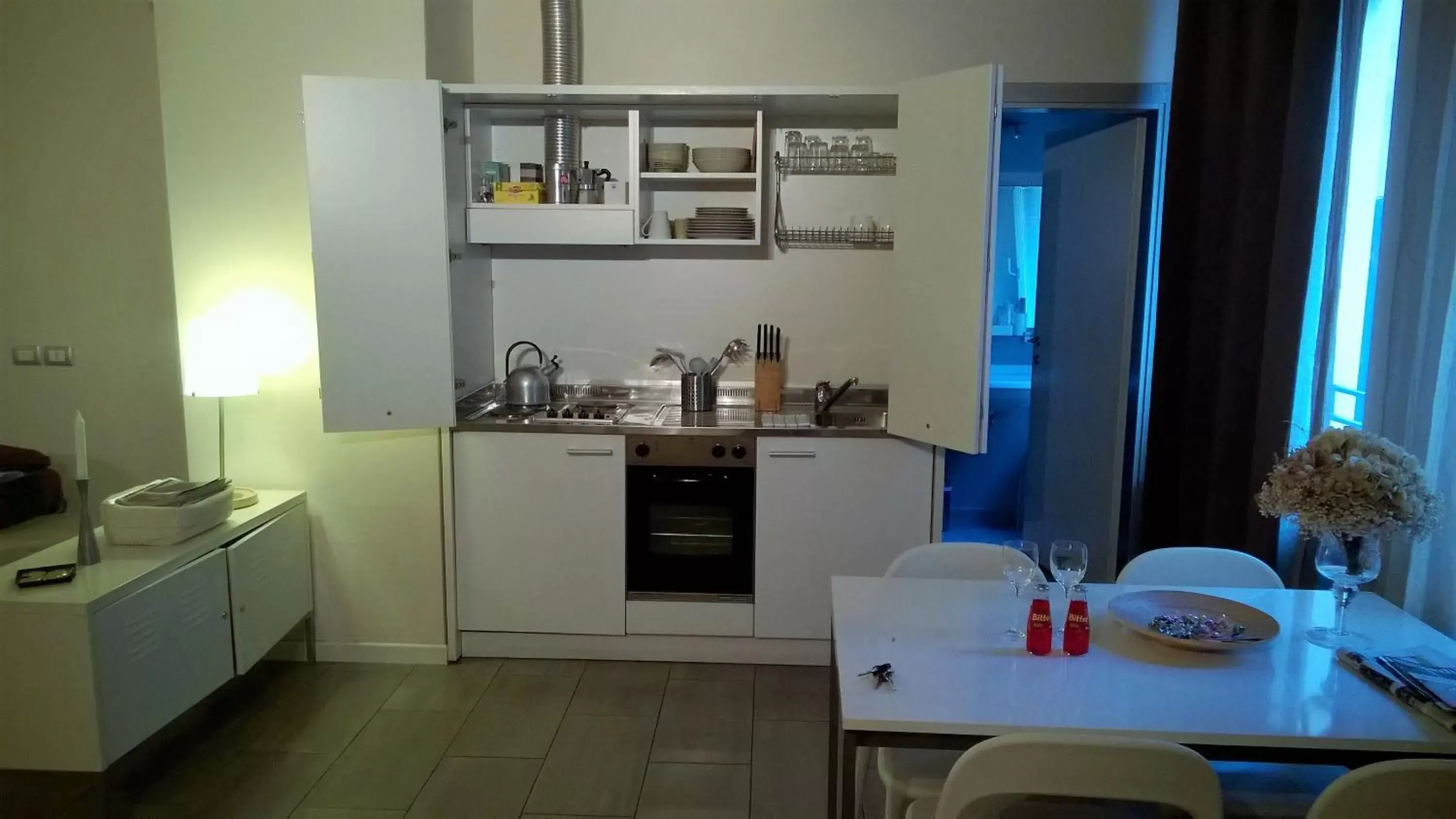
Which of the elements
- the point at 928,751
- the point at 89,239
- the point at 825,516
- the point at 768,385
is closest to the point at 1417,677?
the point at 928,751

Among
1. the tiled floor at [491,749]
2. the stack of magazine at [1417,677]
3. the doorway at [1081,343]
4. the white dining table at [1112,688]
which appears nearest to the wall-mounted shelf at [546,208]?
the doorway at [1081,343]

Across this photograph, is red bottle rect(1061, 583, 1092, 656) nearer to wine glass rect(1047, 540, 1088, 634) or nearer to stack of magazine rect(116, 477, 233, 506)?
→ wine glass rect(1047, 540, 1088, 634)

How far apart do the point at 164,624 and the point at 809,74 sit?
9.79 feet

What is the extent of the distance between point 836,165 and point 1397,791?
9.56 feet

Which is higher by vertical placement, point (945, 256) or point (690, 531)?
point (945, 256)

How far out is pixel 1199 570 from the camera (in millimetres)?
2348

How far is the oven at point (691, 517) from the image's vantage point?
3.31m

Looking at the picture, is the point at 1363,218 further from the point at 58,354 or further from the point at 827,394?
the point at 58,354

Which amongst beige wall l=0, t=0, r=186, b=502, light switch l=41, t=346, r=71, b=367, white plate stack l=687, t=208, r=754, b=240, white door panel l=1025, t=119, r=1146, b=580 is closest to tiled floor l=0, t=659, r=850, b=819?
white door panel l=1025, t=119, r=1146, b=580

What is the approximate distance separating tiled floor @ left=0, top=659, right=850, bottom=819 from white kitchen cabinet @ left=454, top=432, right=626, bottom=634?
0.21 m

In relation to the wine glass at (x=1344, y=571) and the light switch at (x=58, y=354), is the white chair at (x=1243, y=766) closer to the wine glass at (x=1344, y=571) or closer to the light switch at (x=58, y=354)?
the wine glass at (x=1344, y=571)

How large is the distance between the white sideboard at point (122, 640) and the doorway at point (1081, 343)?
8.98 ft

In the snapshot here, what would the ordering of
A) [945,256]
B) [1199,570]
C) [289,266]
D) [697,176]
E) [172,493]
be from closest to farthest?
1. [1199,570]
2. [172,493]
3. [945,256]
4. [289,266]
5. [697,176]

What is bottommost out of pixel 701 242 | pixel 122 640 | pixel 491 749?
pixel 491 749
